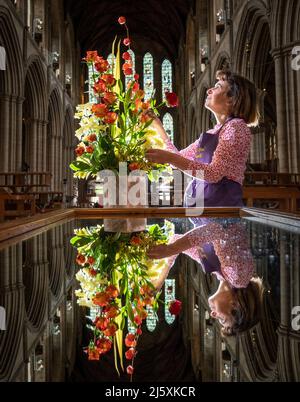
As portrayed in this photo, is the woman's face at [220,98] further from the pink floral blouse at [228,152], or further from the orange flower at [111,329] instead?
the orange flower at [111,329]

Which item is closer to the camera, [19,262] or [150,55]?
[19,262]

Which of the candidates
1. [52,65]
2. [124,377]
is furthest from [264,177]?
[52,65]

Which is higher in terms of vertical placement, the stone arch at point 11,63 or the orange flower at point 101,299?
the stone arch at point 11,63

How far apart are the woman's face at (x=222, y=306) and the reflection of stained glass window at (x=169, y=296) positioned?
62mm

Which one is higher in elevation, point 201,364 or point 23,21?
point 23,21

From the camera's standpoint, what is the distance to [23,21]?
1230 cm

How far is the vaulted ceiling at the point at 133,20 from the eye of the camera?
22742 mm

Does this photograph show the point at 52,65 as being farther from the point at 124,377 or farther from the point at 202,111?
the point at 124,377

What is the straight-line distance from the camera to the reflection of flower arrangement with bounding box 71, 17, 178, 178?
7.58 ft

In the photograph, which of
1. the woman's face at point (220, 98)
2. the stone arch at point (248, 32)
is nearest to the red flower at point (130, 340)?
the woman's face at point (220, 98)

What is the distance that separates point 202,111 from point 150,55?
10.8 meters

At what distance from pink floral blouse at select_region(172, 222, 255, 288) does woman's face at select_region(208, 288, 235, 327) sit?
0.16ft

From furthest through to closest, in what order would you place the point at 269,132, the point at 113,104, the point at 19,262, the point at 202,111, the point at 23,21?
the point at 269,132, the point at 202,111, the point at 23,21, the point at 113,104, the point at 19,262

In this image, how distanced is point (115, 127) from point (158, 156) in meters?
0.35
